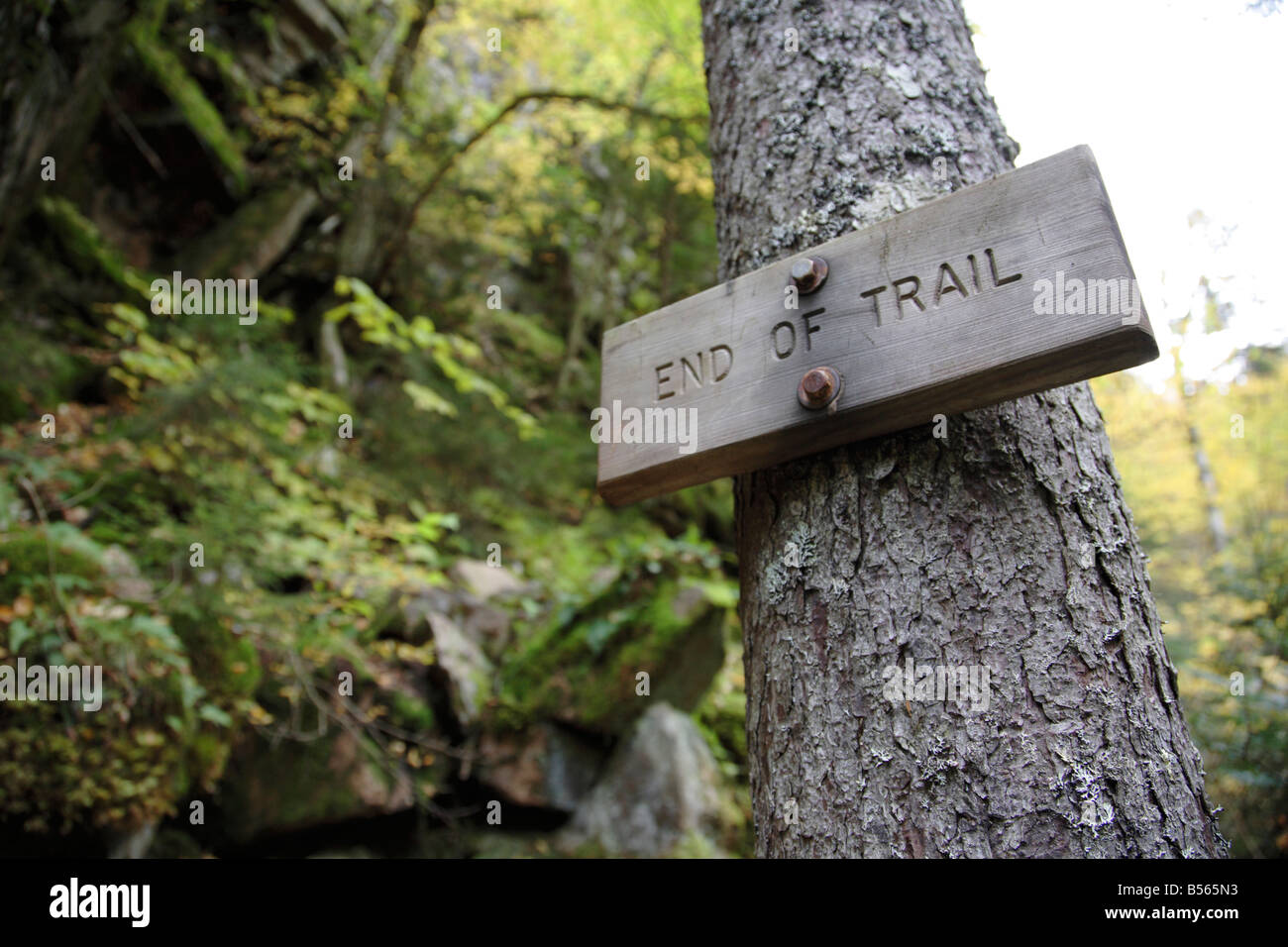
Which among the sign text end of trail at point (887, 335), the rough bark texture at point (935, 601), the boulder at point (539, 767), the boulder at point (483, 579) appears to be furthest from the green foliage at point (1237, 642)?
the boulder at point (483, 579)

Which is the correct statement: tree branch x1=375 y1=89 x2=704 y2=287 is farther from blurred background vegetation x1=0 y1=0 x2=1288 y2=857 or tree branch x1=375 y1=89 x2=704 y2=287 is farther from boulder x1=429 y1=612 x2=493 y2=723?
boulder x1=429 y1=612 x2=493 y2=723

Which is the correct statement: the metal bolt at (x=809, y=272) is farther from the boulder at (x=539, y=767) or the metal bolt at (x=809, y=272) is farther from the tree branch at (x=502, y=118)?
the tree branch at (x=502, y=118)

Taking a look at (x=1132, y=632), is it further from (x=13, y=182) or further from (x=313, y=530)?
(x=13, y=182)

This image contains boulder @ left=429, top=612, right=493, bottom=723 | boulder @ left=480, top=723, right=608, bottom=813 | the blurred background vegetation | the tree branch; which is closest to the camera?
the blurred background vegetation

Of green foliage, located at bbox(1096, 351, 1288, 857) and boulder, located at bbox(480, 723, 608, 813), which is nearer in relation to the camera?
green foliage, located at bbox(1096, 351, 1288, 857)

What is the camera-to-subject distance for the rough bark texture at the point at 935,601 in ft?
3.34

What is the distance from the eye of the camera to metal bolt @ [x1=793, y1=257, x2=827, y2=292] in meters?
1.26

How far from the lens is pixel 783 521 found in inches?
52.1

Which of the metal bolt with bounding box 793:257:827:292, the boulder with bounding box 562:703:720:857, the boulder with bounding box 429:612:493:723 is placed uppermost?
the metal bolt with bounding box 793:257:827:292

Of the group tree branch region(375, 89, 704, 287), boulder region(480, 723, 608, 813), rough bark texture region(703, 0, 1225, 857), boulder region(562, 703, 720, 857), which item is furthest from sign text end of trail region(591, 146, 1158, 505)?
tree branch region(375, 89, 704, 287)

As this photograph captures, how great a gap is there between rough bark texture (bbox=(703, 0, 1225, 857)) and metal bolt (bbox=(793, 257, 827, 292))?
17 centimetres

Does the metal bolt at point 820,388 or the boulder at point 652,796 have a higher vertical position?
the metal bolt at point 820,388

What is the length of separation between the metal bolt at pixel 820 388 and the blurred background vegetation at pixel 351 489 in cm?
290

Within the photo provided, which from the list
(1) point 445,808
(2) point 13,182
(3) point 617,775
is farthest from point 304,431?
(3) point 617,775
